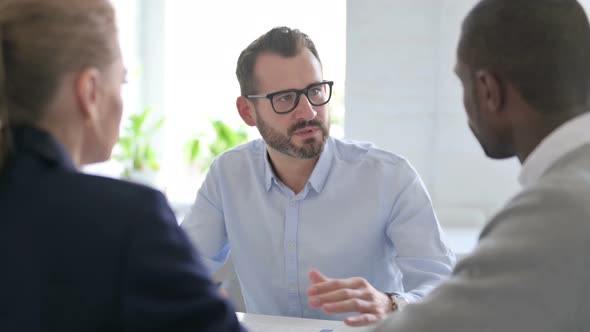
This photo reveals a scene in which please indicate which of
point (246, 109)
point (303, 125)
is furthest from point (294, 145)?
point (246, 109)

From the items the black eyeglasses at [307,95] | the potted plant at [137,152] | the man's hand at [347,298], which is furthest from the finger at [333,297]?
the potted plant at [137,152]

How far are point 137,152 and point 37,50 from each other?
3.37 m

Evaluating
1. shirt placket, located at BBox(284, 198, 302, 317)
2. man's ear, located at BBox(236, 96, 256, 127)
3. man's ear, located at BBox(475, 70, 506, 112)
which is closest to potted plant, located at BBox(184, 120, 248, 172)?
man's ear, located at BBox(236, 96, 256, 127)

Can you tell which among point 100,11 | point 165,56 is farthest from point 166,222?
point 165,56

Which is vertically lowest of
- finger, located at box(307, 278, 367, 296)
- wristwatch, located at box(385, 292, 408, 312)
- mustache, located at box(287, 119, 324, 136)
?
wristwatch, located at box(385, 292, 408, 312)

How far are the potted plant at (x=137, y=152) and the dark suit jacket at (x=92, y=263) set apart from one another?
335 centimetres

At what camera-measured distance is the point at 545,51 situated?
1198 mm

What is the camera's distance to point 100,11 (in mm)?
1070

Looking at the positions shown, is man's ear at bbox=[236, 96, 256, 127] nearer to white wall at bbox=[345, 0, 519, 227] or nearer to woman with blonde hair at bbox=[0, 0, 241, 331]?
white wall at bbox=[345, 0, 519, 227]

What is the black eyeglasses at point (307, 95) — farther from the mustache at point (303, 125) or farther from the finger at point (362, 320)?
the finger at point (362, 320)

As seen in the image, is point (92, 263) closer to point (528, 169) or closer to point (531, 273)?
point (531, 273)

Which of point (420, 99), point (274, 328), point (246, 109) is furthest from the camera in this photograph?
point (420, 99)

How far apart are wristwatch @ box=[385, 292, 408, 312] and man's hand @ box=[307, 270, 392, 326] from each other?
0.07 metres

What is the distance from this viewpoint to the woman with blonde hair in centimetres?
91
